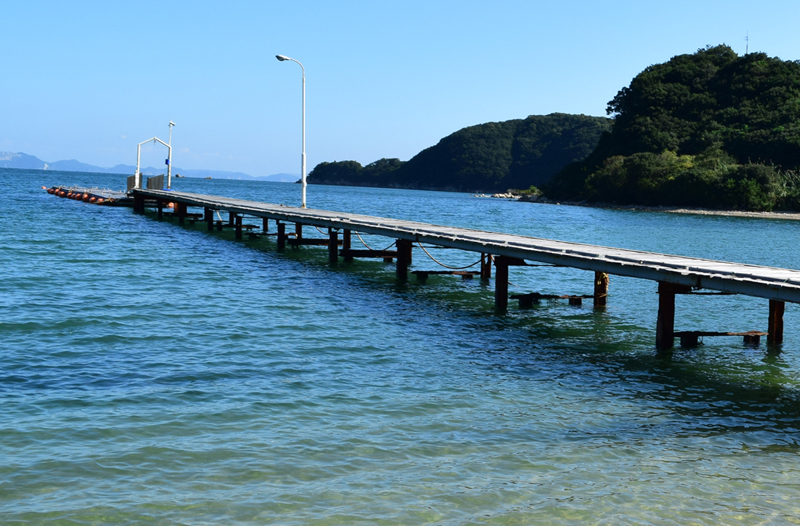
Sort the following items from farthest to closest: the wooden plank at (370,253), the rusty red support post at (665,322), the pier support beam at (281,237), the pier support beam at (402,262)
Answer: the pier support beam at (281,237)
the wooden plank at (370,253)
the pier support beam at (402,262)
the rusty red support post at (665,322)

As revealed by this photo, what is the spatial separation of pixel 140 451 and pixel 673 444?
238 inches

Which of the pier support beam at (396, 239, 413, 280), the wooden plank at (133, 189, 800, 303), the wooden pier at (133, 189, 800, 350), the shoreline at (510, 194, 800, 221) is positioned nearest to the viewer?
the wooden plank at (133, 189, 800, 303)

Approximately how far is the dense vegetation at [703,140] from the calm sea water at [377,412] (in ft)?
285

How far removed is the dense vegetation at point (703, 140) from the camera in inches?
3893

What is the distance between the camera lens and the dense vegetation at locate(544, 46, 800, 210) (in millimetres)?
98887

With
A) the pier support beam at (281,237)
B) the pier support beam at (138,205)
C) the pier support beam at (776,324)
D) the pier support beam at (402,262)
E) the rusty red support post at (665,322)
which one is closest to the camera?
the rusty red support post at (665,322)

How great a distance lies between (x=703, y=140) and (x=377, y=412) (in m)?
121

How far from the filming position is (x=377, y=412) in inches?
376

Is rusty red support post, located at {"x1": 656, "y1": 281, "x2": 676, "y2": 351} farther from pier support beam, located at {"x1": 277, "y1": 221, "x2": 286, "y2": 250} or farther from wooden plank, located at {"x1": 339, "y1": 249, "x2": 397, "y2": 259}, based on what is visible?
pier support beam, located at {"x1": 277, "y1": 221, "x2": 286, "y2": 250}

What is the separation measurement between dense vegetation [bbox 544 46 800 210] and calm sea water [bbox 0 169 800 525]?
8694cm

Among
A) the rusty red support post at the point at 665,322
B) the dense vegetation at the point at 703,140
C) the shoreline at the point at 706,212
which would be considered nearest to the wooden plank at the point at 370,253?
the rusty red support post at the point at 665,322

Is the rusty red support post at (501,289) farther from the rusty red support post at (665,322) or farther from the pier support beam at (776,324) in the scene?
the pier support beam at (776,324)

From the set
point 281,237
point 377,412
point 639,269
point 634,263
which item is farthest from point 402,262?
point 377,412

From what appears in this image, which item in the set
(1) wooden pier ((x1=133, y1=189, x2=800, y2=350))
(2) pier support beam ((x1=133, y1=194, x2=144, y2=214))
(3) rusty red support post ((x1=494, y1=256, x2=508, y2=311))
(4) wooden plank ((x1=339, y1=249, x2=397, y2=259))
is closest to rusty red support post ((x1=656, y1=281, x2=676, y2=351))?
(1) wooden pier ((x1=133, y1=189, x2=800, y2=350))
